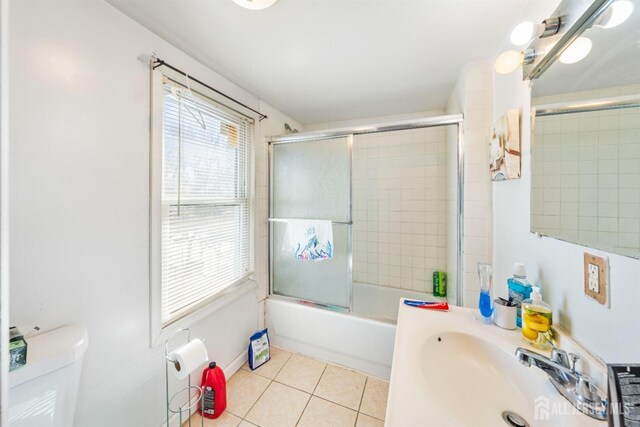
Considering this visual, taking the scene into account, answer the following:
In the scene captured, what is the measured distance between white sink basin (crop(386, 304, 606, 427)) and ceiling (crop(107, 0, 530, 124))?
56.7 inches

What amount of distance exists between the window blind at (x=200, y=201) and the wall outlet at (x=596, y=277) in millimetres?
1730

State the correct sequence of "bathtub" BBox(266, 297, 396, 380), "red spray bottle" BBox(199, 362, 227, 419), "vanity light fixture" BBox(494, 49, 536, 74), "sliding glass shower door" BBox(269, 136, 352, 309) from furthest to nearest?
"sliding glass shower door" BBox(269, 136, 352, 309) < "bathtub" BBox(266, 297, 396, 380) < "red spray bottle" BBox(199, 362, 227, 419) < "vanity light fixture" BBox(494, 49, 536, 74)

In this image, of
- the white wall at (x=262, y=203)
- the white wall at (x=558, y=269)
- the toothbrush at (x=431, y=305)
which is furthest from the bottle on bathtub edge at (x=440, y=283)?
the white wall at (x=262, y=203)

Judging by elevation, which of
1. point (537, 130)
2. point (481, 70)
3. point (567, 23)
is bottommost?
point (537, 130)

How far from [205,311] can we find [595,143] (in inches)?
76.1

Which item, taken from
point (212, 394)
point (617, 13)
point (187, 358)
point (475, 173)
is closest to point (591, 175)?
point (617, 13)

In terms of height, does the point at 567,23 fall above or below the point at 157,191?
above

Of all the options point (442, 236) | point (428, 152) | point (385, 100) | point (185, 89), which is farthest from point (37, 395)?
point (428, 152)

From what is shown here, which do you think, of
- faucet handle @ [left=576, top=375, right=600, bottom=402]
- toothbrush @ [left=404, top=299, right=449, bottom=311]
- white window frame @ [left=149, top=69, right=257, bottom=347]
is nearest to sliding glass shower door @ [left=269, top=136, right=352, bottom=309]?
toothbrush @ [left=404, top=299, right=449, bottom=311]

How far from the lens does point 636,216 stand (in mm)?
518

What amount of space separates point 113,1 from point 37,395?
1542mm

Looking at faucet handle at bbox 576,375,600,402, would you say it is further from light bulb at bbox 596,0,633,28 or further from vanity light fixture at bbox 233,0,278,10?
vanity light fixture at bbox 233,0,278,10

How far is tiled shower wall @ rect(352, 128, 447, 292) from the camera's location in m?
2.42

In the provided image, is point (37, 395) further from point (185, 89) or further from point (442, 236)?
point (442, 236)
